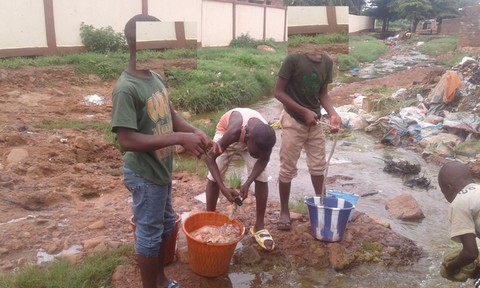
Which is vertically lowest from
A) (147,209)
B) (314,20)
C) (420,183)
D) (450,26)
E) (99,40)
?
(420,183)

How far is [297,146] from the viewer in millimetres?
3811

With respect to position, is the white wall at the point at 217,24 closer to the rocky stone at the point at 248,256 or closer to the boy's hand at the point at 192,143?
the rocky stone at the point at 248,256

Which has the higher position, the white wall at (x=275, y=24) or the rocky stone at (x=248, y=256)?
the white wall at (x=275, y=24)

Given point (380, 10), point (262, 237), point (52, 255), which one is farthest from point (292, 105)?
point (380, 10)

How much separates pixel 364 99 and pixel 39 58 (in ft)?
27.3

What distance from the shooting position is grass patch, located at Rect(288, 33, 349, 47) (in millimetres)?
3584

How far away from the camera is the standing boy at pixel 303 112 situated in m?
3.61

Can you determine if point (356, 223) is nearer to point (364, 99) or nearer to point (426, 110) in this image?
point (426, 110)

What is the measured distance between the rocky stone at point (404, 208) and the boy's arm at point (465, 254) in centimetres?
204

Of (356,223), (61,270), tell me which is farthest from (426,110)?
(61,270)

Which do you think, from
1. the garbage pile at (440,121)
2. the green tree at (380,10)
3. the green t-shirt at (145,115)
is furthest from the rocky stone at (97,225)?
the green tree at (380,10)

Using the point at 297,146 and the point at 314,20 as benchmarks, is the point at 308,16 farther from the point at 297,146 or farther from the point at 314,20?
the point at 297,146

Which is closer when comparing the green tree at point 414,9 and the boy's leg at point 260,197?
the boy's leg at point 260,197

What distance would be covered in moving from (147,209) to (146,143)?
460 mm
